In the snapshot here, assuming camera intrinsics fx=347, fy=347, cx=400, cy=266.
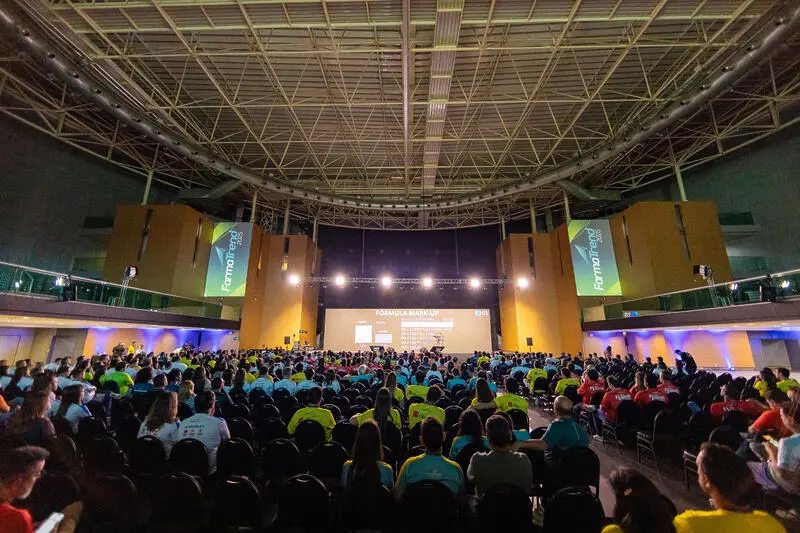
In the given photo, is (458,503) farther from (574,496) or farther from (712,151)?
(712,151)

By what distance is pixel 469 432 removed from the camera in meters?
3.40

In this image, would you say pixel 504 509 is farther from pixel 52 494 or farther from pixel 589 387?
pixel 589 387

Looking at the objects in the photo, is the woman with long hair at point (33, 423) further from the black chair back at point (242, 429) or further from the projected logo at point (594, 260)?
the projected logo at point (594, 260)

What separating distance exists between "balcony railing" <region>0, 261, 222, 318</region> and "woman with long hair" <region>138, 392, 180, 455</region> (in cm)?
793

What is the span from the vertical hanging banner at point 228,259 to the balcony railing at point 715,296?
19.5 metres

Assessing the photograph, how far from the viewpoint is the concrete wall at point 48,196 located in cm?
1476

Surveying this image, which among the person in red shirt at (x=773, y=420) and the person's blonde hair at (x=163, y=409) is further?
the person's blonde hair at (x=163, y=409)

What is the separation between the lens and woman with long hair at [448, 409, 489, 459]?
3.36m

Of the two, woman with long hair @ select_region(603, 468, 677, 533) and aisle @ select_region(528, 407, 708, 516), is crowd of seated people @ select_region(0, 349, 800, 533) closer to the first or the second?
woman with long hair @ select_region(603, 468, 677, 533)

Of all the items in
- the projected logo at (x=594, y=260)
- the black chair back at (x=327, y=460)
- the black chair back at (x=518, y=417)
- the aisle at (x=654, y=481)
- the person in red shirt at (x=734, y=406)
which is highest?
the projected logo at (x=594, y=260)

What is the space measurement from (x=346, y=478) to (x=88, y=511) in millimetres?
1837

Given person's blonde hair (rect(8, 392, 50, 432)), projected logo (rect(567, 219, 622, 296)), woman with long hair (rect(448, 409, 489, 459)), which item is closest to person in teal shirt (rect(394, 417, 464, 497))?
woman with long hair (rect(448, 409, 489, 459))

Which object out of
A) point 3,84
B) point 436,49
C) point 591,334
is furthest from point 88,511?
point 591,334

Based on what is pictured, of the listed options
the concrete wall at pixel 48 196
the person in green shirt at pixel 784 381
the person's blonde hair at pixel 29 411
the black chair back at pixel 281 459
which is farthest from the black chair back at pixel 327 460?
the concrete wall at pixel 48 196
